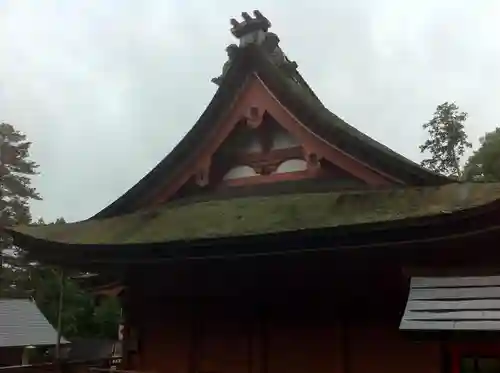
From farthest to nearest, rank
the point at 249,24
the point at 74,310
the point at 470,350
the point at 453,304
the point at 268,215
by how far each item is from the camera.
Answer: the point at 74,310
the point at 249,24
the point at 268,215
the point at 470,350
the point at 453,304

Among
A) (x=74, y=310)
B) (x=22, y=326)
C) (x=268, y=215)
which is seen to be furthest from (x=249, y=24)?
(x=74, y=310)

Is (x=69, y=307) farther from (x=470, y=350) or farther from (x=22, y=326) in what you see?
(x=470, y=350)

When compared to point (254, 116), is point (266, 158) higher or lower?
lower

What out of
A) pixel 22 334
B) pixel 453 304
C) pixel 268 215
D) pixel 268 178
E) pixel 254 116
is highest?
pixel 254 116

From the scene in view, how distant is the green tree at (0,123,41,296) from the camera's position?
3619 cm

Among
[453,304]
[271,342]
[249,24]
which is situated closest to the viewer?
[453,304]

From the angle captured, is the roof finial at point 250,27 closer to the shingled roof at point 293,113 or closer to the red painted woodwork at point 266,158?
the shingled roof at point 293,113

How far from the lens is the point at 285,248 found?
6.46 m

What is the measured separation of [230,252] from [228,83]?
3.17 metres

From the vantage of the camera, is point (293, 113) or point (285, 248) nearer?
point (285, 248)

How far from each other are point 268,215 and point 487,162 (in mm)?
19373

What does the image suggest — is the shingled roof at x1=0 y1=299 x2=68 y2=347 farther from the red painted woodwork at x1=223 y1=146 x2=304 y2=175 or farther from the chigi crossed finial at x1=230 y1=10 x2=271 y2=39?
the chigi crossed finial at x1=230 y1=10 x2=271 y2=39

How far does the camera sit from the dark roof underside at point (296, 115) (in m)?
7.42

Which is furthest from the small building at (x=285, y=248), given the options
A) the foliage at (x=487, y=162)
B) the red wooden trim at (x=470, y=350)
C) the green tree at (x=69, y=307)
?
the green tree at (x=69, y=307)
